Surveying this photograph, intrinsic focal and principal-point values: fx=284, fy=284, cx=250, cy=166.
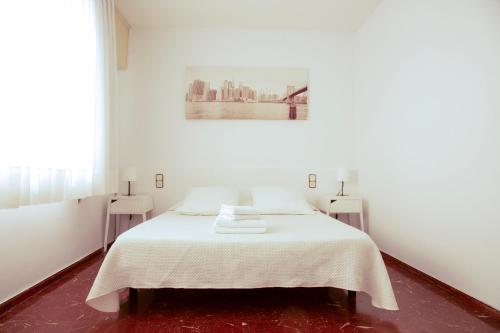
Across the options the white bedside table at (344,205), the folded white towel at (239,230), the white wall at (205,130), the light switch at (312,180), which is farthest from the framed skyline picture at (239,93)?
the folded white towel at (239,230)

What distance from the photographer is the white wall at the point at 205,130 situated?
11.8ft

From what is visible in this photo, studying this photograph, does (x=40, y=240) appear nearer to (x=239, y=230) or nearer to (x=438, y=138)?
(x=239, y=230)

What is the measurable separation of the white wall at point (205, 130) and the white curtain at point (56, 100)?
0.60m

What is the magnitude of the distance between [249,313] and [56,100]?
1.99 meters

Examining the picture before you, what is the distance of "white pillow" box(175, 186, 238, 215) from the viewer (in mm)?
2805

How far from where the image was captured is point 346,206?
129 inches

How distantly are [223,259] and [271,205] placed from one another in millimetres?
1279

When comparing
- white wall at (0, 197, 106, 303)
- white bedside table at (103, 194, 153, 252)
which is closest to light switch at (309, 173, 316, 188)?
white bedside table at (103, 194, 153, 252)

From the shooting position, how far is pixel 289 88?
3.65 m

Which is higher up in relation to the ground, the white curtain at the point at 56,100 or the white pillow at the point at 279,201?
the white curtain at the point at 56,100

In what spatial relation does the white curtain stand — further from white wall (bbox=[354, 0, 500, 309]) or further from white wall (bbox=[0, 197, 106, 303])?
white wall (bbox=[354, 0, 500, 309])

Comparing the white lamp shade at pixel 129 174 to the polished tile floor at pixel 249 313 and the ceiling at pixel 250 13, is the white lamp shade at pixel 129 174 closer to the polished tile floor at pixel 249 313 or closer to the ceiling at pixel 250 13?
the polished tile floor at pixel 249 313

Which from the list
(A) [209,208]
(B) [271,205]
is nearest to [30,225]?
(A) [209,208]

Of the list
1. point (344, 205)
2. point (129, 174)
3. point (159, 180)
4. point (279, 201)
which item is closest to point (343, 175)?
point (344, 205)
